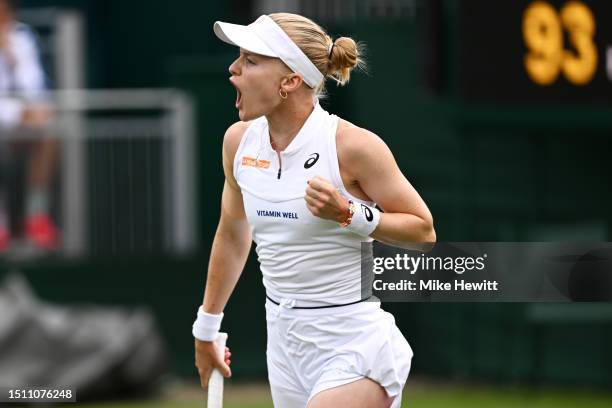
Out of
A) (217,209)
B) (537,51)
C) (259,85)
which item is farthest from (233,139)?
(217,209)

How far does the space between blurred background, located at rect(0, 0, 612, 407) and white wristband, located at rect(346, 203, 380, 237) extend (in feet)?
16.7

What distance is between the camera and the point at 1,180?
1022 cm

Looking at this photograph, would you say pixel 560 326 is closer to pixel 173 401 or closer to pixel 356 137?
pixel 173 401

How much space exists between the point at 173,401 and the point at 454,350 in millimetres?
2039

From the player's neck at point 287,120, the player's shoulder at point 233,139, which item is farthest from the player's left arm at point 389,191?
the player's shoulder at point 233,139

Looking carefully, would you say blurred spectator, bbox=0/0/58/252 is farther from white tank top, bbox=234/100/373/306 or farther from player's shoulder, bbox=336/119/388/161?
player's shoulder, bbox=336/119/388/161

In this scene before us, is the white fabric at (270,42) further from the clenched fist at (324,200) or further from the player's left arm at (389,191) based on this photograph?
the clenched fist at (324,200)

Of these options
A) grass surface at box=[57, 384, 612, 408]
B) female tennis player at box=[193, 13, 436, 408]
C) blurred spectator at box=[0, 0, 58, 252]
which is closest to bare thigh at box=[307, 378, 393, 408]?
female tennis player at box=[193, 13, 436, 408]

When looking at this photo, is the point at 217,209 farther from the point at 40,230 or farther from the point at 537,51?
the point at 537,51

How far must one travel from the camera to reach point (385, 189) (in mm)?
4637

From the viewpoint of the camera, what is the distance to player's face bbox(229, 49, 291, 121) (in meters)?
4.71

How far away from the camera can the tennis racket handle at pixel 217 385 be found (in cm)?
511

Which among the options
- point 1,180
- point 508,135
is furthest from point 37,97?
point 508,135

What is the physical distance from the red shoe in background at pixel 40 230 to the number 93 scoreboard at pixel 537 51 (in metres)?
3.60
